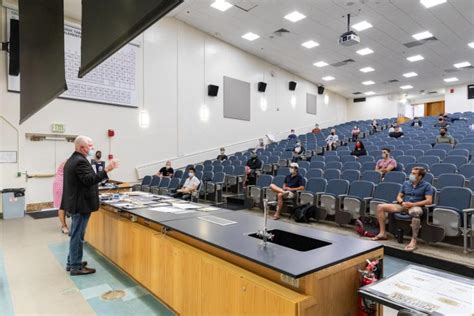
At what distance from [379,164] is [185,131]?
674 centimetres

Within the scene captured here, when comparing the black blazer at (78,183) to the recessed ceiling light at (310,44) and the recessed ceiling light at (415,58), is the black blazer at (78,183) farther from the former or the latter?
the recessed ceiling light at (415,58)

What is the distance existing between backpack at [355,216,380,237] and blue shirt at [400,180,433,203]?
637 millimetres

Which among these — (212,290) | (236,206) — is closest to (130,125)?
(236,206)

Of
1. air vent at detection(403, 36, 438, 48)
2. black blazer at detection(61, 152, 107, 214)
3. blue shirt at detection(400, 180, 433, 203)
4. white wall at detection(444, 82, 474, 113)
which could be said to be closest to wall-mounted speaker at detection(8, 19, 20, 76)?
black blazer at detection(61, 152, 107, 214)

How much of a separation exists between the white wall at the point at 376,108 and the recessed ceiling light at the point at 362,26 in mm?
10853

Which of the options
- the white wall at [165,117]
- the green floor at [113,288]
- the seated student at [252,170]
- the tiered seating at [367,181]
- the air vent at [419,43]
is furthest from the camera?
the air vent at [419,43]

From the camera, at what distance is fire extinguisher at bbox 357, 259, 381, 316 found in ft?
5.29

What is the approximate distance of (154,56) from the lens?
9.88m

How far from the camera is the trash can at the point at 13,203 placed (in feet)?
22.1

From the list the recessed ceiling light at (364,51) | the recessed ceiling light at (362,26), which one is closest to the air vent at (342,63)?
the recessed ceiling light at (364,51)

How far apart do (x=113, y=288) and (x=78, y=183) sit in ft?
3.86

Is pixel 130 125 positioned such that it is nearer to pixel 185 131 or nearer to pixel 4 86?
pixel 185 131

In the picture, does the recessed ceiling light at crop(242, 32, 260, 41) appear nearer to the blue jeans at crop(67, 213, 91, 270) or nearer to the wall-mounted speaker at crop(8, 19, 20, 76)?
the wall-mounted speaker at crop(8, 19, 20, 76)

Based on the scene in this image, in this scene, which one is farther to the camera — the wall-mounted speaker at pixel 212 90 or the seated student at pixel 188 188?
the wall-mounted speaker at pixel 212 90
